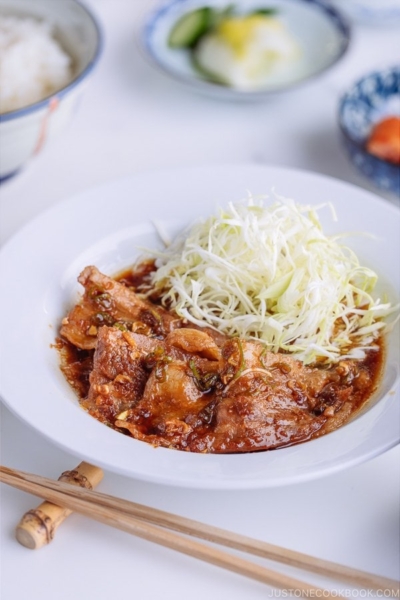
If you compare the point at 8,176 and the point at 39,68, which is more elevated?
the point at 39,68

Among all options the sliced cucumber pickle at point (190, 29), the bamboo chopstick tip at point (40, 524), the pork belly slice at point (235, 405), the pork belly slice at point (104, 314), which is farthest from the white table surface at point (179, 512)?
the sliced cucumber pickle at point (190, 29)

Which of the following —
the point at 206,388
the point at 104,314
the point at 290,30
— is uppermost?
the point at 104,314

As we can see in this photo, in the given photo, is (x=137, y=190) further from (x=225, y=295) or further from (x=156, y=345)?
(x=156, y=345)

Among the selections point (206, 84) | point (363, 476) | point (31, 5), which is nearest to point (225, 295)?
point (363, 476)

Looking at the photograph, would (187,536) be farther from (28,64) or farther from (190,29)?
(190,29)

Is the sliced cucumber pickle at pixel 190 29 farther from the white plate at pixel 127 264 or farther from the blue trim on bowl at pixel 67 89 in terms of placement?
the white plate at pixel 127 264

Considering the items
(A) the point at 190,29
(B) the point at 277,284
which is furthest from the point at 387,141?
(A) the point at 190,29
